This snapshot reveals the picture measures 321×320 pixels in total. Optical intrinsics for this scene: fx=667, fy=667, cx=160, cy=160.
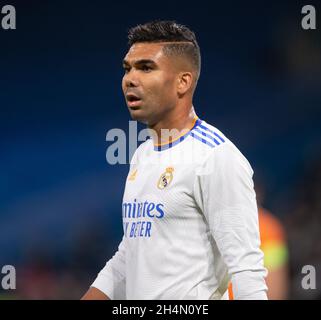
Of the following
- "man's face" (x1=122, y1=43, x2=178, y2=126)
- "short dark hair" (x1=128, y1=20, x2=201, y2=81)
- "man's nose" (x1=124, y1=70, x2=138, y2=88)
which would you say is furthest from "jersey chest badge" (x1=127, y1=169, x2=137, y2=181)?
"short dark hair" (x1=128, y1=20, x2=201, y2=81)

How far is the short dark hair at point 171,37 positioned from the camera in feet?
8.55

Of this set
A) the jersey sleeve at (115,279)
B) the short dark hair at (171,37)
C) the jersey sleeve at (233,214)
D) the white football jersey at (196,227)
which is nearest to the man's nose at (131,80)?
the short dark hair at (171,37)

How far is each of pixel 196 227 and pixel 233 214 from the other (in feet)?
0.54

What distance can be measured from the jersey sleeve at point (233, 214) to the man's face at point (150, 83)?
0.33 m

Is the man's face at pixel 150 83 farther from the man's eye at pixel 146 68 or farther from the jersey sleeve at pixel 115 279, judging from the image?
the jersey sleeve at pixel 115 279

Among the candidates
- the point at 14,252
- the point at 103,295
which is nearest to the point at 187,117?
the point at 103,295

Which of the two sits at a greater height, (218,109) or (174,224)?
(218,109)

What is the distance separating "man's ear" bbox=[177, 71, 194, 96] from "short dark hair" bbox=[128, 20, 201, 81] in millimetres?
67

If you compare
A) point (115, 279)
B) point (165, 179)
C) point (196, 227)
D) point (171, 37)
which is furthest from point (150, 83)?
point (115, 279)

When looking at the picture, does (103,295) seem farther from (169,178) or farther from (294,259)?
(294,259)

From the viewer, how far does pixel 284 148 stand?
480 cm

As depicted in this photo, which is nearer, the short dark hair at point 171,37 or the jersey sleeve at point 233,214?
the jersey sleeve at point 233,214

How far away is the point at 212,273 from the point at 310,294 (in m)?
2.10

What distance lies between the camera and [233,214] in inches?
89.7
